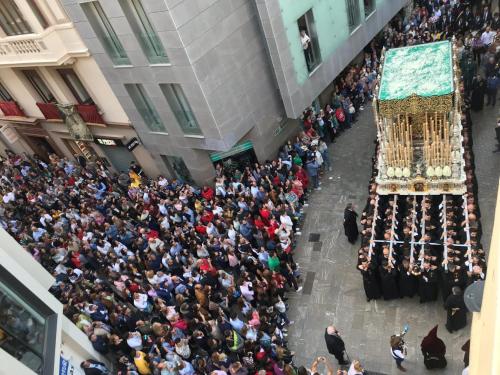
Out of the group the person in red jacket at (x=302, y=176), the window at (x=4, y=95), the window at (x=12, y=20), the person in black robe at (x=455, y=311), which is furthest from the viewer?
the window at (x=4, y=95)

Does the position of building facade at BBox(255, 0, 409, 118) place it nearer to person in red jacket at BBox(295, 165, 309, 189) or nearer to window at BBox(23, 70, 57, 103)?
person in red jacket at BBox(295, 165, 309, 189)

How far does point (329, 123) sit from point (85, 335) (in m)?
12.9

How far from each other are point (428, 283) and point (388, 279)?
985 millimetres

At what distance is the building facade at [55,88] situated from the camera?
16.8 meters

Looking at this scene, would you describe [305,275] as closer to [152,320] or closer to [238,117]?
[152,320]

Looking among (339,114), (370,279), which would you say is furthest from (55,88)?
(370,279)

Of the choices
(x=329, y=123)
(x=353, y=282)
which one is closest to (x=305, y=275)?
(x=353, y=282)

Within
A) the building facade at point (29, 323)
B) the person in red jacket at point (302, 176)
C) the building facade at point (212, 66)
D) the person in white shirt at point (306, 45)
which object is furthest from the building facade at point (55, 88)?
the building facade at point (29, 323)

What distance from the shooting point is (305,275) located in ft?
45.3

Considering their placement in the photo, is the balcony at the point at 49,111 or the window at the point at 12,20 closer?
the window at the point at 12,20

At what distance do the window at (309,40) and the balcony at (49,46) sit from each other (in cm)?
840

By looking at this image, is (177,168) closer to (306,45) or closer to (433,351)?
(306,45)

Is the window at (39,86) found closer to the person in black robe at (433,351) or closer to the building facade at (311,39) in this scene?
the building facade at (311,39)

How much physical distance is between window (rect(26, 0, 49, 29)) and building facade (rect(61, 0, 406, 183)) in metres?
2.00
